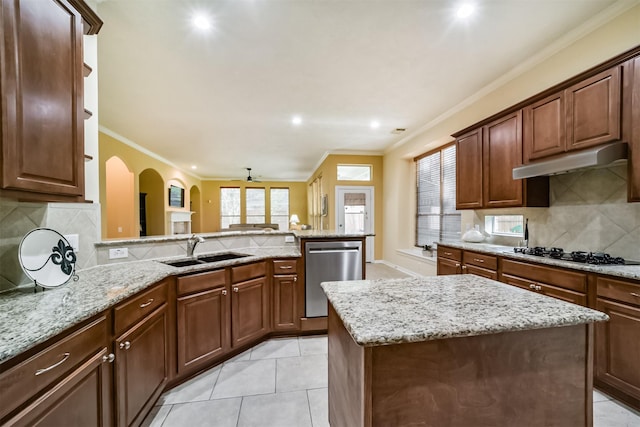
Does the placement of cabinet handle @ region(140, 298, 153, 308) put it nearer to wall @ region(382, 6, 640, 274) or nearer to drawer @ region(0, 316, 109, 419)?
drawer @ region(0, 316, 109, 419)

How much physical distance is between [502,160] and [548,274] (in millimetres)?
1358

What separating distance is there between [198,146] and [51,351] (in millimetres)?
5866

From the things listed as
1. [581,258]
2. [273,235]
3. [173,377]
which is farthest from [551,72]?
[173,377]

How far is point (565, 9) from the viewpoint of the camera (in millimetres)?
2070

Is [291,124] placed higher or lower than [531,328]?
higher

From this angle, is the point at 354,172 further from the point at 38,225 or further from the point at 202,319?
the point at 38,225

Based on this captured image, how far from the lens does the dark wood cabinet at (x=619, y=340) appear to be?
5.31 feet

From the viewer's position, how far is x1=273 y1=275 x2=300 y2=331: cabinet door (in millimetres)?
2723

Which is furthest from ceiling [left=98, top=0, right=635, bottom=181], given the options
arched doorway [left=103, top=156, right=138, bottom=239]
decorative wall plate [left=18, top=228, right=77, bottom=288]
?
Answer: decorative wall plate [left=18, top=228, right=77, bottom=288]

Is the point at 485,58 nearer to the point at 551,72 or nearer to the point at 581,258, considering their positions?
the point at 551,72

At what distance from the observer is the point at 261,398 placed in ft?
6.11

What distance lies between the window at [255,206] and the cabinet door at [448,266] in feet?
28.7

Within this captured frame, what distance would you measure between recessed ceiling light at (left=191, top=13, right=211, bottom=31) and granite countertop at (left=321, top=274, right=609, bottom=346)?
2.32 meters

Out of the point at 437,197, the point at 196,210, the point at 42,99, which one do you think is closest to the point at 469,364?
the point at 42,99
